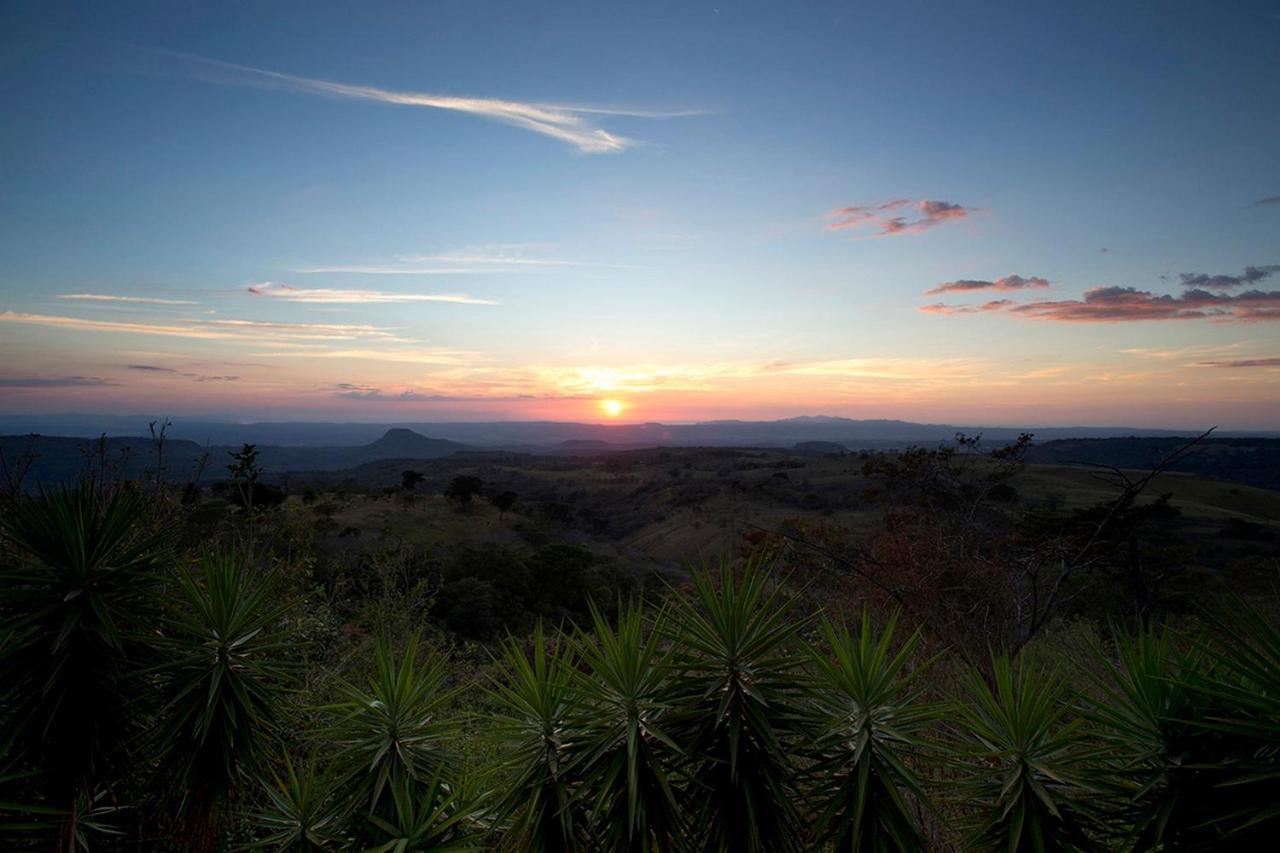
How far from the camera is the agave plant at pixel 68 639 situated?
12.7 ft

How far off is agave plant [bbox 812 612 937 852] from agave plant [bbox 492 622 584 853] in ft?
4.46

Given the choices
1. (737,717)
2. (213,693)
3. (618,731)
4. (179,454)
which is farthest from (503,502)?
(737,717)

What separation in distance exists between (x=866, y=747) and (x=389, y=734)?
281 cm

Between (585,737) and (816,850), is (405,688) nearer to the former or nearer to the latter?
(585,737)

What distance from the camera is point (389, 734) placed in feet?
12.9

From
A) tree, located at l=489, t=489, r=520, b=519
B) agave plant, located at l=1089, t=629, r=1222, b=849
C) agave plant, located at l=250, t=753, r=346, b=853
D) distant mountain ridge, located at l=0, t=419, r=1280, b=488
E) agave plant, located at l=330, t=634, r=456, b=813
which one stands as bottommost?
tree, located at l=489, t=489, r=520, b=519

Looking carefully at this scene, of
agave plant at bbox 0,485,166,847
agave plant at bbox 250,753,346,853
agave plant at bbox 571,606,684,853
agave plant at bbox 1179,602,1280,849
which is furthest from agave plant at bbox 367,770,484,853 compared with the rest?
agave plant at bbox 1179,602,1280,849

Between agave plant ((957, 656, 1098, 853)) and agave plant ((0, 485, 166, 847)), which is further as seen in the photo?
agave plant ((0, 485, 166, 847))

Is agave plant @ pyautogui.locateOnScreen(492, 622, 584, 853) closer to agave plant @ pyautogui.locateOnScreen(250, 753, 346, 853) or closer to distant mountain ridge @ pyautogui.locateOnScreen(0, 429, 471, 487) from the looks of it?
agave plant @ pyautogui.locateOnScreen(250, 753, 346, 853)

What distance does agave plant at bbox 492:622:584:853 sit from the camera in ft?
11.4

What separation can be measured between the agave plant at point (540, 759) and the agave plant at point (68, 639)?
2.56 metres

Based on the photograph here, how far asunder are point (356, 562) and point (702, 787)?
2345cm

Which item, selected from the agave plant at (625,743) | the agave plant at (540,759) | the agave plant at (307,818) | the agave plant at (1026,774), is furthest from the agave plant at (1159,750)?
the agave plant at (307,818)

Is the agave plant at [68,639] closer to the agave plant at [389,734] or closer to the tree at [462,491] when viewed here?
the agave plant at [389,734]
